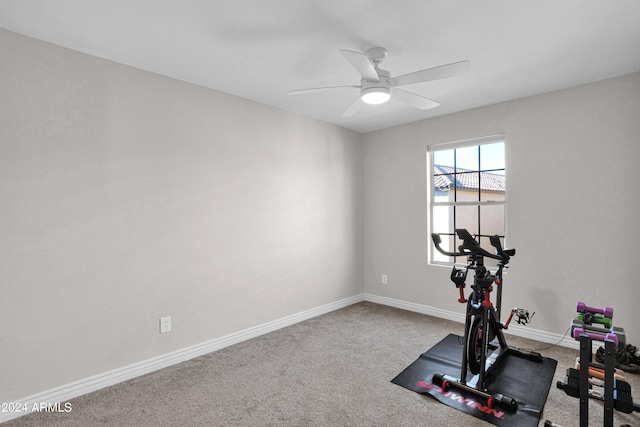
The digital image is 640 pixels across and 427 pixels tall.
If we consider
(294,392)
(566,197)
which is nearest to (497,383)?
(294,392)

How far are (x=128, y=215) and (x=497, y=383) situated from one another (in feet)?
10.1

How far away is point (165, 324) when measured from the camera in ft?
9.09

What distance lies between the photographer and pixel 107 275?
2.47 meters

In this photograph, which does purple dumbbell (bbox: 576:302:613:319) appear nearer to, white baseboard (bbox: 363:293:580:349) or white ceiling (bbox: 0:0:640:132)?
white baseboard (bbox: 363:293:580:349)

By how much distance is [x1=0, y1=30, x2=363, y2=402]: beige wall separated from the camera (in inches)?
84.5

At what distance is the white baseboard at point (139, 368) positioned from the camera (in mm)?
2180

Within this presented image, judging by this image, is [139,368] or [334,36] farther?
[139,368]

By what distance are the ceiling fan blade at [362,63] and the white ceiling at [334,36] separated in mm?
245

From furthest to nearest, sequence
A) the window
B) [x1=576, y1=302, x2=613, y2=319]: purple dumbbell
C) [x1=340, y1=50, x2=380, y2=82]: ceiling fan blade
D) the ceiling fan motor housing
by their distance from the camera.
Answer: the window, the ceiling fan motor housing, [x1=576, y1=302, x2=613, y2=319]: purple dumbbell, [x1=340, y1=50, x2=380, y2=82]: ceiling fan blade

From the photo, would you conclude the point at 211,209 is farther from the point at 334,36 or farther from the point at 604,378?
the point at 604,378

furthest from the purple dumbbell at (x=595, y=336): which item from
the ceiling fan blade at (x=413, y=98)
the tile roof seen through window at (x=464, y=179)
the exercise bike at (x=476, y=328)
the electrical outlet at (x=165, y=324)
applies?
the electrical outlet at (x=165, y=324)

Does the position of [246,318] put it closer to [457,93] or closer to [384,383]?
[384,383]

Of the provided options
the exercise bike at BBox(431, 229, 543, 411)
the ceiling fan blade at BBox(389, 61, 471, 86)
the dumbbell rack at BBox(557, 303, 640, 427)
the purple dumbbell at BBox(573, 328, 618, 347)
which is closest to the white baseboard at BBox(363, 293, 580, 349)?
the exercise bike at BBox(431, 229, 543, 411)

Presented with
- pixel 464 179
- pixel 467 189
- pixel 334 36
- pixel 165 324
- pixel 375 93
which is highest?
pixel 334 36
